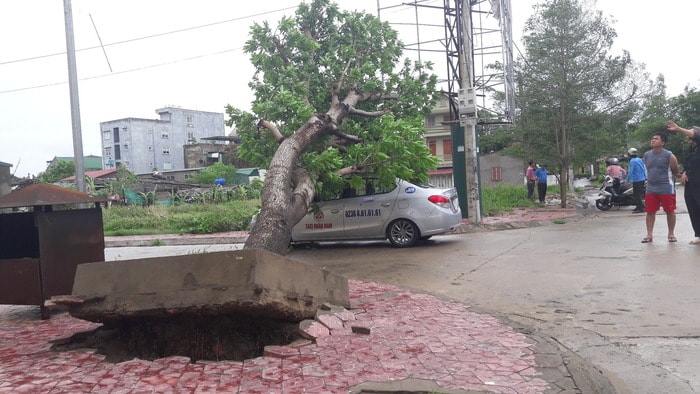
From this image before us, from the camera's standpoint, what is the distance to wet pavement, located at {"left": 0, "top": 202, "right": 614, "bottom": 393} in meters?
3.75

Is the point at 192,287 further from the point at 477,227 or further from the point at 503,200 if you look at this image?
the point at 503,200

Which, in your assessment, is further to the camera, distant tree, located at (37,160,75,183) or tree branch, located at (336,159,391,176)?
distant tree, located at (37,160,75,183)

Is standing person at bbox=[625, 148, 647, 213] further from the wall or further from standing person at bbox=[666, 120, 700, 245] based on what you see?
the wall

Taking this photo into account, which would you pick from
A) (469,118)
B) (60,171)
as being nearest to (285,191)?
(469,118)

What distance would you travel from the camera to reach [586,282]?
726 centimetres

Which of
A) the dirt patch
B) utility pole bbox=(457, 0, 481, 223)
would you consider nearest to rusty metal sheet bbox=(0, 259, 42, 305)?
the dirt patch

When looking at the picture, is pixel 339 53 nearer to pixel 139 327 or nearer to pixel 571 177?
pixel 139 327

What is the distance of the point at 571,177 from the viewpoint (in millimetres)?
28250

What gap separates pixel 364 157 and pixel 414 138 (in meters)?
0.84

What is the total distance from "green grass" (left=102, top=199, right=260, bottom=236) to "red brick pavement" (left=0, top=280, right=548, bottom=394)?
11.7m

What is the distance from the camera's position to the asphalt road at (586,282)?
4.47 metres

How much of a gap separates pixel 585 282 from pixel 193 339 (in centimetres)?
494

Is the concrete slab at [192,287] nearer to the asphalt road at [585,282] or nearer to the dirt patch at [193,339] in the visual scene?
the dirt patch at [193,339]

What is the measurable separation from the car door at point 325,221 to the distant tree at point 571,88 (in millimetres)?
9835
